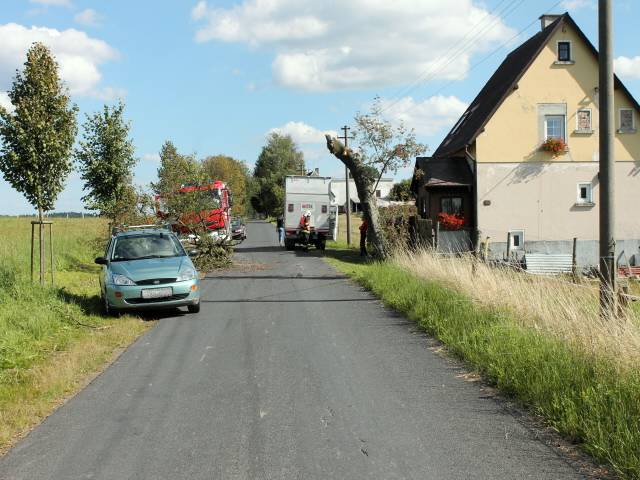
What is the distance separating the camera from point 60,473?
4.69m

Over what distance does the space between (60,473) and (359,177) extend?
869 inches

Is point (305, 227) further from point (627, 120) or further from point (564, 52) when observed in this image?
point (627, 120)

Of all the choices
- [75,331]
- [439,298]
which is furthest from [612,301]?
[75,331]

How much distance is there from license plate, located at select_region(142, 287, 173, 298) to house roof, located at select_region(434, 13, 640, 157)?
69.8 feet

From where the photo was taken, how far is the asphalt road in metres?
4.69

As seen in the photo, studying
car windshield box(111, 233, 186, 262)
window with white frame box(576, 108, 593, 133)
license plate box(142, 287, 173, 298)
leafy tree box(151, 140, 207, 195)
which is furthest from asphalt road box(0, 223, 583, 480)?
window with white frame box(576, 108, 593, 133)

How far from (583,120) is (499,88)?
13.8ft

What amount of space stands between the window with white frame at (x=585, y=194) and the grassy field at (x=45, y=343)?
22.7 m

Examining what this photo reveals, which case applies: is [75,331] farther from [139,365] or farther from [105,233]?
[105,233]

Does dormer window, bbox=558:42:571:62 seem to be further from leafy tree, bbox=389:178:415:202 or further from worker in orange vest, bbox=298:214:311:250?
worker in orange vest, bbox=298:214:311:250

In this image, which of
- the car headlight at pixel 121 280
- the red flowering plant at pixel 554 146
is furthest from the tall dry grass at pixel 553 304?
the red flowering plant at pixel 554 146

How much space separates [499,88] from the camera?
32281mm

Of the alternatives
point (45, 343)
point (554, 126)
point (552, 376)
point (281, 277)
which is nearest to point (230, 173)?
point (554, 126)

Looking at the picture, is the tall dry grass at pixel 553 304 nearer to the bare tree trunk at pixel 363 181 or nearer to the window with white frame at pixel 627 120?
the bare tree trunk at pixel 363 181
